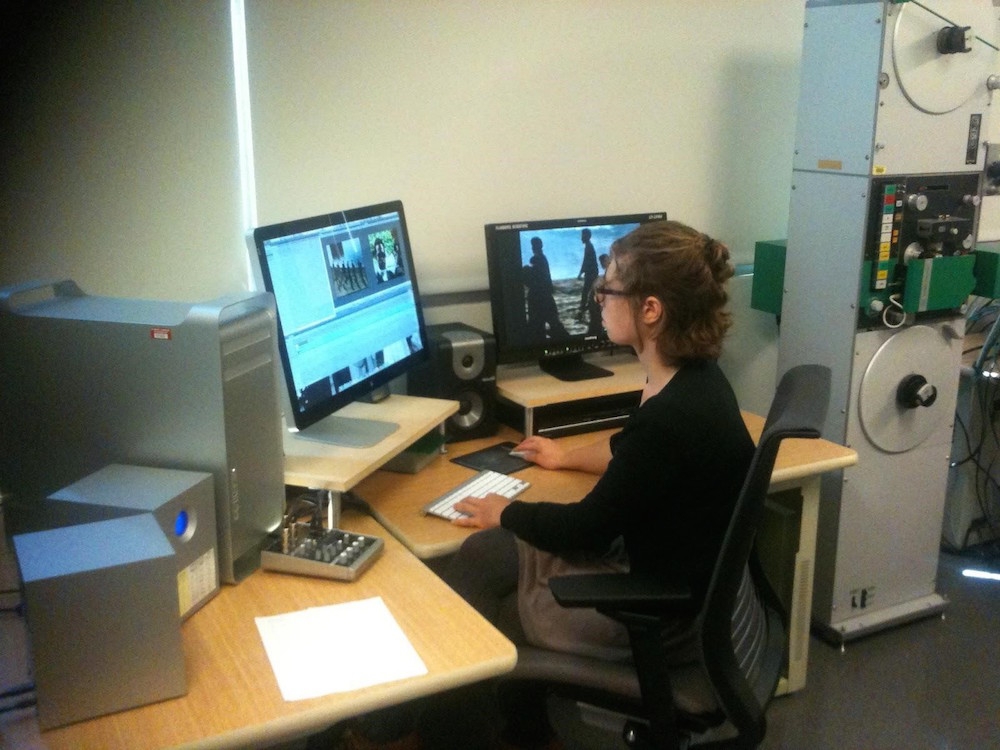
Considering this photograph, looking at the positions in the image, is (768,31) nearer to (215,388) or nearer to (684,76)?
(684,76)

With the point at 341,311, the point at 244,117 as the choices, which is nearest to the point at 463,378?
the point at 341,311

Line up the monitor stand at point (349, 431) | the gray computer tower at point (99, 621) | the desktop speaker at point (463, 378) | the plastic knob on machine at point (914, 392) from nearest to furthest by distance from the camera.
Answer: the gray computer tower at point (99, 621) < the monitor stand at point (349, 431) < the desktop speaker at point (463, 378) < the plastic knob on machine at point (914, 392)

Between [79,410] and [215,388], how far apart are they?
27 centimetres

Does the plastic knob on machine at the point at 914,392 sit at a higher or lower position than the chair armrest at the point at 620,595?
higher

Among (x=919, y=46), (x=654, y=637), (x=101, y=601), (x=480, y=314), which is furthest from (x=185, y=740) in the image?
(x=919, y=46)

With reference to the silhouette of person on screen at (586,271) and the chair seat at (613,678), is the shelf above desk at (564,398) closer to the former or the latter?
the silhouette of person on screen at (586,271)

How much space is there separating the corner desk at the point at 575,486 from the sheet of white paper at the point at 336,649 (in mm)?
334

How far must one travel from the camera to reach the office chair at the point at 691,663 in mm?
1524

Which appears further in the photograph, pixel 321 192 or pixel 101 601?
pixel 321 192

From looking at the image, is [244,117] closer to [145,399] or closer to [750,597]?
[145,399]

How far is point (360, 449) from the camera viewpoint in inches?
76.0

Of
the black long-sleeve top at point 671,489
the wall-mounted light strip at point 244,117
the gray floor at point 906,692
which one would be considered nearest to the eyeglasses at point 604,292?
the black long-sleeve top at point 671,489

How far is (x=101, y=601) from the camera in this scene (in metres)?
1.22

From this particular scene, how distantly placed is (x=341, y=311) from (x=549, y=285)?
725 millimetres
